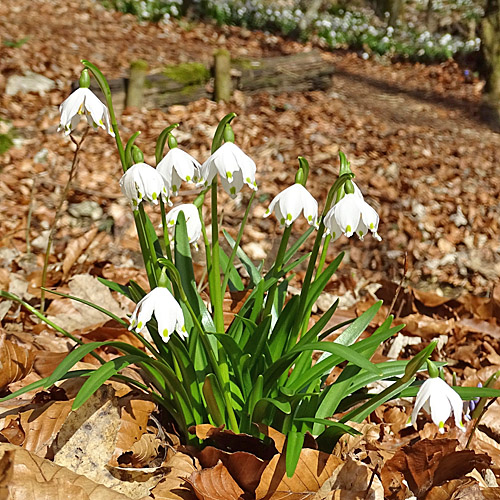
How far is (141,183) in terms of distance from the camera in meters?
1.31

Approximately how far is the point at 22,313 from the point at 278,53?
1064 cm

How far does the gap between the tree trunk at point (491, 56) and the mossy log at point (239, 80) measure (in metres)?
2.48

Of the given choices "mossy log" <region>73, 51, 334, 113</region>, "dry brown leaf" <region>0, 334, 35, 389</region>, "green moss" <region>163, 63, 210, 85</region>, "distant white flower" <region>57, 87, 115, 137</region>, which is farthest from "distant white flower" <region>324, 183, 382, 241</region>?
"green moss" <region>163, 63, 210, 85</region>

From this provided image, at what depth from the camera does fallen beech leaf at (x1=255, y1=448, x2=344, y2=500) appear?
4.61ft

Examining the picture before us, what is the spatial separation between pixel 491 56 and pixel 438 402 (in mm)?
8629

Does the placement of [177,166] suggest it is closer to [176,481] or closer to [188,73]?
[176,481]

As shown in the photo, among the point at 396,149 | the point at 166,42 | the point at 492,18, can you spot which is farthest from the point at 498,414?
the point at 166,42

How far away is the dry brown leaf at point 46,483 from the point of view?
126cm

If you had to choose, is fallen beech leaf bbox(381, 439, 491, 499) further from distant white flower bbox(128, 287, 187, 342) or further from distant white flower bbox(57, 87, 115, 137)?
distant white flower bbox(57, 87, 115, 137)

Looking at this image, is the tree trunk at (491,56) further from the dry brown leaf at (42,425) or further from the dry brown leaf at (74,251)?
the dry brown leaf at (42,425)

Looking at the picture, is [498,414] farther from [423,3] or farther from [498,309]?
[423,3]

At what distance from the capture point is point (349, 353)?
1281 mm

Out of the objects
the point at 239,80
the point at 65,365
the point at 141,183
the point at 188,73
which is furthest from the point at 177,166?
the point at 239,80

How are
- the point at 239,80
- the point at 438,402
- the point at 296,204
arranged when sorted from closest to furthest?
the point at 438,402, the point at 296,204, the point at 239,80
